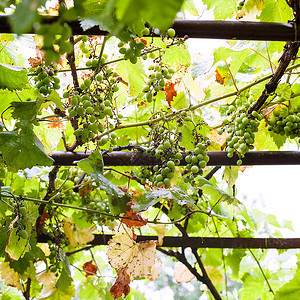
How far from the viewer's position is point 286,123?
3.32 ft

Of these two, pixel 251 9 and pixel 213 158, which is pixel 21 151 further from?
pixel 251 9

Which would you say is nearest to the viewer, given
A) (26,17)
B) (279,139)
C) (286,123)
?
(26,17)

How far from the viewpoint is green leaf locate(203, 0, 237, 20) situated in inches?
38.0

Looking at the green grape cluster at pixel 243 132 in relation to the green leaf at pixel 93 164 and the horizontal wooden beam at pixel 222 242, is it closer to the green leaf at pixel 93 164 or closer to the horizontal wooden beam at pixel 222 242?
the green leaf at pixel 93 164

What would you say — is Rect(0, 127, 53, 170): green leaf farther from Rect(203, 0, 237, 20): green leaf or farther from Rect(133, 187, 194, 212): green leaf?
Rect(203, 0, 237, 20): green leaf

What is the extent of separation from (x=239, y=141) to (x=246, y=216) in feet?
2.54

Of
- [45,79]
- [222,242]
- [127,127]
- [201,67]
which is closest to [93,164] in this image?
[45,79]

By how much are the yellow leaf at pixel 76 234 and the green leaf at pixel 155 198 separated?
51cm

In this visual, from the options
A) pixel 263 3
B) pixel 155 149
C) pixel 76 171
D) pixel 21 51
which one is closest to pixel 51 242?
pixel 76 171

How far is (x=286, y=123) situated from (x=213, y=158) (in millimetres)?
233

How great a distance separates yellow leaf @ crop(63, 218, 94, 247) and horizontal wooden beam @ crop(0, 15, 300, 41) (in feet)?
2.88

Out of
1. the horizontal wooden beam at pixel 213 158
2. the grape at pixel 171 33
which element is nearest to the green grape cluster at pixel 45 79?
the horizontal wooden beam at pixel 213 158

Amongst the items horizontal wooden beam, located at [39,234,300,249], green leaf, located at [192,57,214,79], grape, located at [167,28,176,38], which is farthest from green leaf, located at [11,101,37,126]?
horizontal wooden beam, located at [39,234,300,249]

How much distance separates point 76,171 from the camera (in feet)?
4.43
